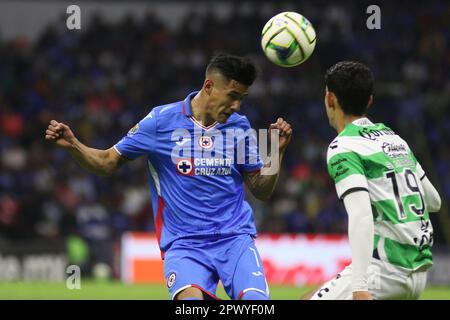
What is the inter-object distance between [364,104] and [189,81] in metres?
17.3

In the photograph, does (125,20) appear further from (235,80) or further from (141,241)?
(235,80)

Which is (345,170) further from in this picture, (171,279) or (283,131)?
(171,279)

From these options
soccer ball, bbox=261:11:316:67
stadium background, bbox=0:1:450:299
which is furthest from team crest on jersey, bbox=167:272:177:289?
stadium background, bbox=0:1:450:299

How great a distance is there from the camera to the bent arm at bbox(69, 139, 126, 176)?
6.72 m

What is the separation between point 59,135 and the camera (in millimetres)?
6543

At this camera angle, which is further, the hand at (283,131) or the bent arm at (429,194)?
the hand at (283,131)

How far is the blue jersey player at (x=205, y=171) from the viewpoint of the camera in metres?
6.52

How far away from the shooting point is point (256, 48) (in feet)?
77.0

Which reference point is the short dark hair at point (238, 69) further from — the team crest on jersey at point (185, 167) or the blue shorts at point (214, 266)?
the blue shorts at point (214, 266)

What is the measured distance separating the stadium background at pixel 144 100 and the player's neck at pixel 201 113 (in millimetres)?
8498

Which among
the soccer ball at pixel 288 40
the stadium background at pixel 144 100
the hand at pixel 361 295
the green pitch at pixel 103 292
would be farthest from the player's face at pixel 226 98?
the stadium background at pixel 144 100

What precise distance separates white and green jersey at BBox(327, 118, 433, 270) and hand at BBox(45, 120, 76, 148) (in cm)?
215
